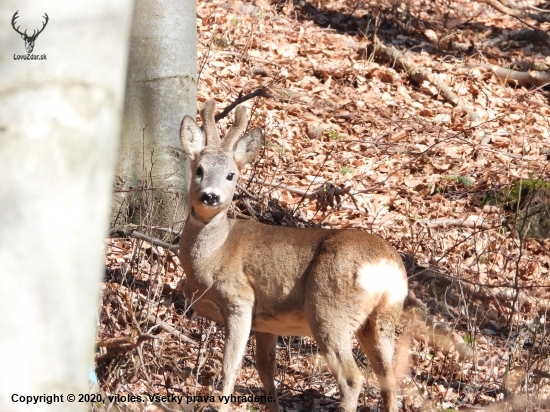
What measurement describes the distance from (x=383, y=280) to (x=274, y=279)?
29.7 inches

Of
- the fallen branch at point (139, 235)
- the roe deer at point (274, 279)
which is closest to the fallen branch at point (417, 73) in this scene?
the fallen branch at point (139, 235)

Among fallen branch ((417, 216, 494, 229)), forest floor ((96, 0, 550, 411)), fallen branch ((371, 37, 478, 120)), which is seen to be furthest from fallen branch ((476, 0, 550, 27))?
fallen branch ((417, 216, 494, 229))

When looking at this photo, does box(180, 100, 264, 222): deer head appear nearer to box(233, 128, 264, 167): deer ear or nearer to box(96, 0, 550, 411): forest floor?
box(233, 128, 264, 167): deer ear

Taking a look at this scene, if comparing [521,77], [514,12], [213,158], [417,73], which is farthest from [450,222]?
[514,12]

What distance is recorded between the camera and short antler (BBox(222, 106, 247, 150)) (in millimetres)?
6102

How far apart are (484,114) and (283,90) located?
108 inches

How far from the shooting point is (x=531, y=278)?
8.24m

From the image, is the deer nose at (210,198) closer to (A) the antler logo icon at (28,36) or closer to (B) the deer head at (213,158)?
(B) the deer head at (213,158)

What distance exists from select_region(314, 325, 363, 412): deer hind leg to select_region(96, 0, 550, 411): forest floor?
0.50 m

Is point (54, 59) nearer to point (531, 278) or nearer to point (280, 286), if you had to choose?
point (280, 286)

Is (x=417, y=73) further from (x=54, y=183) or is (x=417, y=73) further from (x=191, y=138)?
(x=54, y=183)

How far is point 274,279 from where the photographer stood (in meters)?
5.70

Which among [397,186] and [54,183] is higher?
[54,183]

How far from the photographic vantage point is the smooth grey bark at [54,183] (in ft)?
5.81
